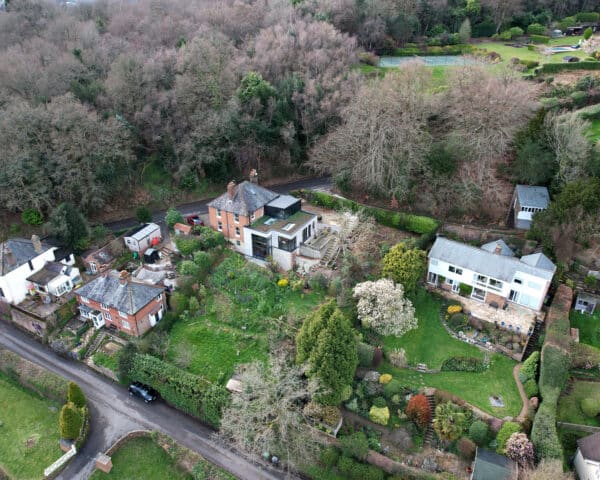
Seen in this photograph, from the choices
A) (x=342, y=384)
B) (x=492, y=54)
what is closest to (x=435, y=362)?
(x=342, y=384)

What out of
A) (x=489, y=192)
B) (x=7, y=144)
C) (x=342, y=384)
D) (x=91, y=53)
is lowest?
(x=342, y=384)

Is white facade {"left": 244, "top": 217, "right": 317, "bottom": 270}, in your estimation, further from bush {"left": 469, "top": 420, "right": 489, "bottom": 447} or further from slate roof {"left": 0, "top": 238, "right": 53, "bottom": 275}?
bush {"left": 469, "top": 420, "right": 489, "bottom": 447}

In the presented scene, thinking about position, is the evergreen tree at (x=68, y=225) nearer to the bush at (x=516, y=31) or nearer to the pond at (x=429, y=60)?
the pond at (x=429, y=60)

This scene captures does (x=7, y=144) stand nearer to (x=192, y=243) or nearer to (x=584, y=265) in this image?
(x=192, y=243)

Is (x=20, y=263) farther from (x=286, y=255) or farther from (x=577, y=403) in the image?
(x=577, y=403)

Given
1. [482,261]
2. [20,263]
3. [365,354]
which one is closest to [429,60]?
[482,261]

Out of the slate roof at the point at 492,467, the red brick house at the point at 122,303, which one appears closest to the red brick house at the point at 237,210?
the red brick house at the point at 122,303

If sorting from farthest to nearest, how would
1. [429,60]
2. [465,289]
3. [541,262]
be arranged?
1. [429,60]
2. [465,289]
3. [541,262]
